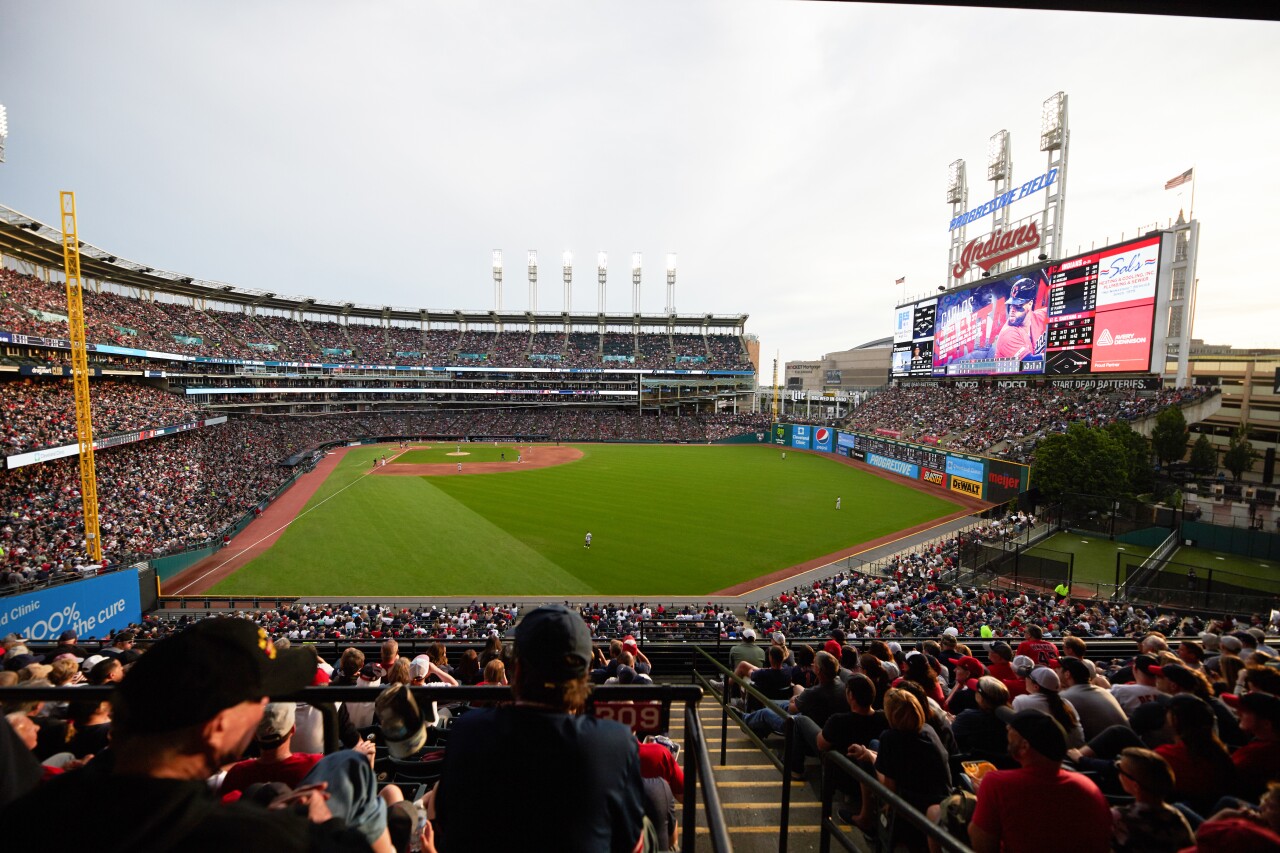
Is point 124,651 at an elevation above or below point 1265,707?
below

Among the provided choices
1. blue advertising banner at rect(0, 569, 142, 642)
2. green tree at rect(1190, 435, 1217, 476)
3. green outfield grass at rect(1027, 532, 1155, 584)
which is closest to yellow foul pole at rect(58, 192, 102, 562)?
blue advertising banner at rect(0, 569, 142, 642)

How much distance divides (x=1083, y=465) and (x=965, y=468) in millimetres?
8653

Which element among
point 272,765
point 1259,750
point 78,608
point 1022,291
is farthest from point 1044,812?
point 1022,291

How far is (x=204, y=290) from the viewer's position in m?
58.5

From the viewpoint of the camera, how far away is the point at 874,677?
16.7 feet

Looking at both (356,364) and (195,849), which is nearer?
(195,849)

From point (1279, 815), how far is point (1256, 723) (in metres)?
1.59

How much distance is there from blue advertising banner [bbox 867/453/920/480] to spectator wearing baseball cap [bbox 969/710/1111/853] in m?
43.0

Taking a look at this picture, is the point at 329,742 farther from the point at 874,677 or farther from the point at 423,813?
the point at 874,677

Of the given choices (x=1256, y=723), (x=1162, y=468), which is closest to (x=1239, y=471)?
(x=1162, y=468)

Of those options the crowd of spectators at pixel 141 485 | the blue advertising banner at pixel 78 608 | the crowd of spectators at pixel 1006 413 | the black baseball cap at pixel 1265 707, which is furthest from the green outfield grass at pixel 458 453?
the black baseball cap at pixel 1265 707

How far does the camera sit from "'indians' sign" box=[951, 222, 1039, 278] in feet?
138

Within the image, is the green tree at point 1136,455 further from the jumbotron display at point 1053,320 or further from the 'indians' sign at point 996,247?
the 'indians' sign at point 996,247

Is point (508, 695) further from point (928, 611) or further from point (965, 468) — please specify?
point (965, 468)
